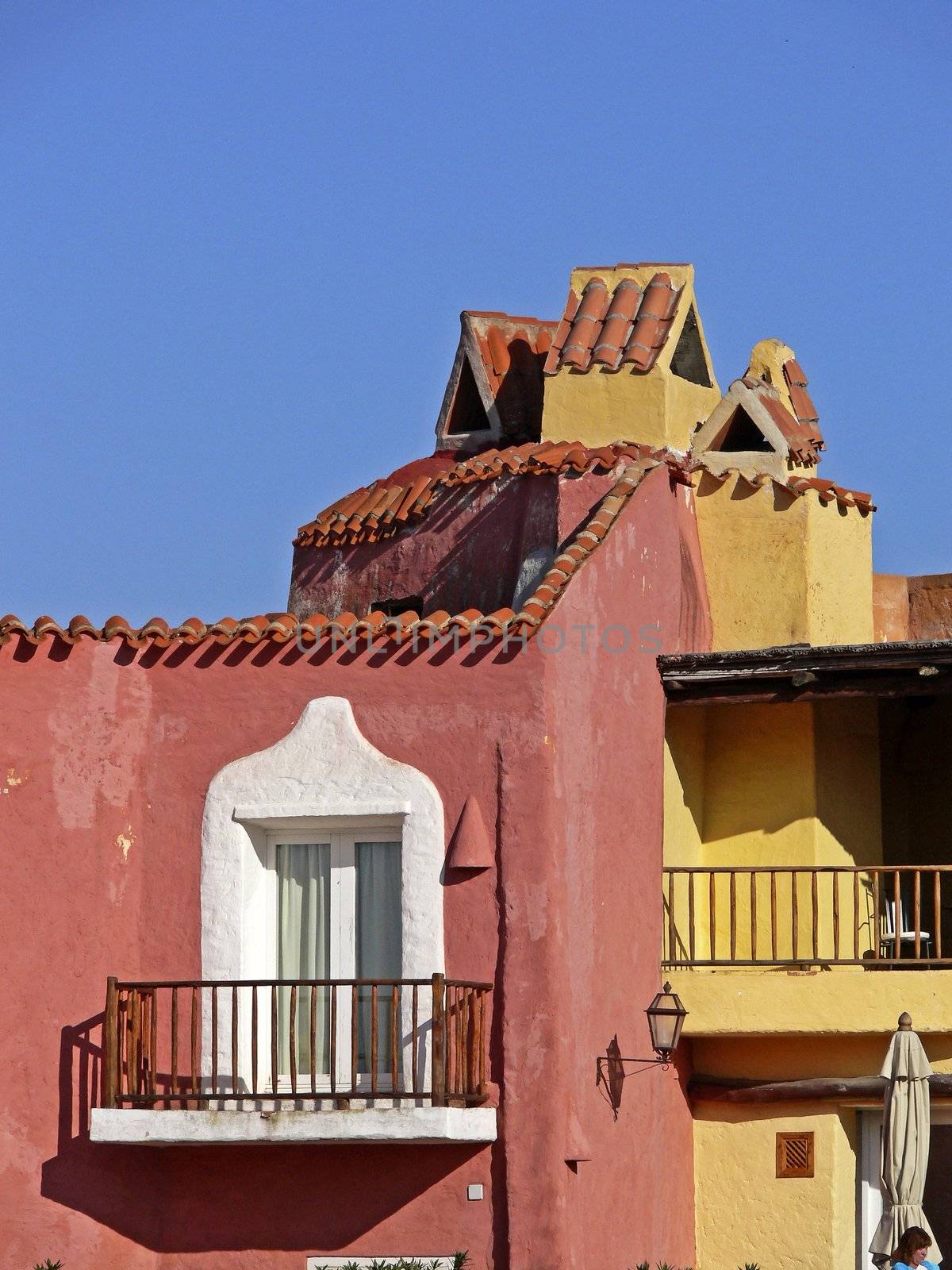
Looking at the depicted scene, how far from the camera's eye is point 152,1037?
16969 millimetres

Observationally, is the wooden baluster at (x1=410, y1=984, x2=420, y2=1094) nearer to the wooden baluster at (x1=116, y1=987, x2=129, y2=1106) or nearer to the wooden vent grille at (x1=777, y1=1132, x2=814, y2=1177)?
the wooden baluster at (x1=116, y1=987, x2=129, y2=1106)

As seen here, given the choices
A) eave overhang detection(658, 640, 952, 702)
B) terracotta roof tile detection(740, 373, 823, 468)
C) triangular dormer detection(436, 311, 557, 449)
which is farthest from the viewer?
triangular dormer detection(436, 311, 557, 449)

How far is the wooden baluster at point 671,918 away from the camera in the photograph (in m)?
19.2

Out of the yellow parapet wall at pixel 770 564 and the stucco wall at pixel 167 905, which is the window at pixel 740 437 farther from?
the stucco wall at pixel 167 905

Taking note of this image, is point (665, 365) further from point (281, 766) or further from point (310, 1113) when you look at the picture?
point (310, 1113)

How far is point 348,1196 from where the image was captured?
17.0 metres

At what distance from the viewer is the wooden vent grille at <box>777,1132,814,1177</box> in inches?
760

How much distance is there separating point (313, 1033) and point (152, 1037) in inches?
48.4

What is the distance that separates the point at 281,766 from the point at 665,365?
652 centimetres

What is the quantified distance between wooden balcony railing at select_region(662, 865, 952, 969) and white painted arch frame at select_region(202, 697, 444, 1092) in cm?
278

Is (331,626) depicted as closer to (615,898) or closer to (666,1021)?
(615,898)

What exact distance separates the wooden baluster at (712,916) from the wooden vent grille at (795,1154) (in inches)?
65.1

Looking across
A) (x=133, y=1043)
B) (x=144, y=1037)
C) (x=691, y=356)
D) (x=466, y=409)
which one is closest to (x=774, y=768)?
(x=691, y=356)

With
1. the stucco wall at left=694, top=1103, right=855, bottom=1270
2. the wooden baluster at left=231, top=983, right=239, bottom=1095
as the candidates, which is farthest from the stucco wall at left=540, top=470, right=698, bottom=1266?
the wooden baluster at left=231, top=983, right=239, bottom=1095
